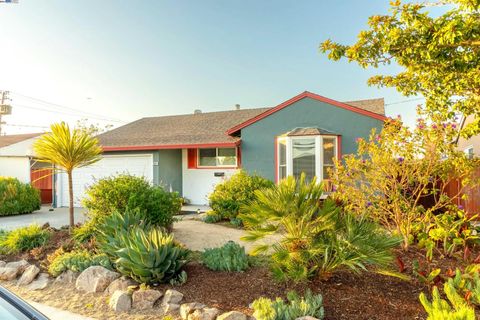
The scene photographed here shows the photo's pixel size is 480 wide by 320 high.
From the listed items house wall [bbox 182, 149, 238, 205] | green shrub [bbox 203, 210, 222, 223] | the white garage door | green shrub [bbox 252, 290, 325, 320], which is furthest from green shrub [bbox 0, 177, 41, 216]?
green shrub [bbox 252, 290, 325, 320]

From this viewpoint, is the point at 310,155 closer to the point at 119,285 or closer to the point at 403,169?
the point at 403,169

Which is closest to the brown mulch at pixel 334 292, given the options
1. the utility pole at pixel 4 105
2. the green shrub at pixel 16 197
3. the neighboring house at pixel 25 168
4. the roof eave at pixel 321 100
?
the roof eave at pixel 321 100

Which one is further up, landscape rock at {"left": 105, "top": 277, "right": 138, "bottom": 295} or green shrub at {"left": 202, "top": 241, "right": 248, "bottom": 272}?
green shrub at {"left": 202, "top": 241, "right": 248, "bottom": 272}

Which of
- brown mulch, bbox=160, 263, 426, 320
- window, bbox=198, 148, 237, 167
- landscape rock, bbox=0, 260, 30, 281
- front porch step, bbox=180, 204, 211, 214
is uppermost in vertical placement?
window, bbox=198, 148, 237, 167

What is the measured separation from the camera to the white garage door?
620 inches

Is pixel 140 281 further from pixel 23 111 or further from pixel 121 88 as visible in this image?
pixel 23 111

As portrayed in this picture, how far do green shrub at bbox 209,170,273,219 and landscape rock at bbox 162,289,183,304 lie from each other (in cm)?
545

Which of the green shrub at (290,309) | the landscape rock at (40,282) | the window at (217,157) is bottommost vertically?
the landscape rock at (40,282)

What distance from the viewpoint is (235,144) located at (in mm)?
13875

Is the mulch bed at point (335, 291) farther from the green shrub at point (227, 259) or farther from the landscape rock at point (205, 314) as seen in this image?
the landscape rock at point (205, 314)

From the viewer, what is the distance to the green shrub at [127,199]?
713 cm

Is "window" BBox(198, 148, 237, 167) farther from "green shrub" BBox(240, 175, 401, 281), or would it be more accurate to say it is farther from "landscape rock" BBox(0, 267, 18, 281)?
"green shrub" BBox(240, 175, 401, 281)

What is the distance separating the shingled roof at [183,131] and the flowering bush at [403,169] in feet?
23.1

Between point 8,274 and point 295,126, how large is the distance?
392 inches
